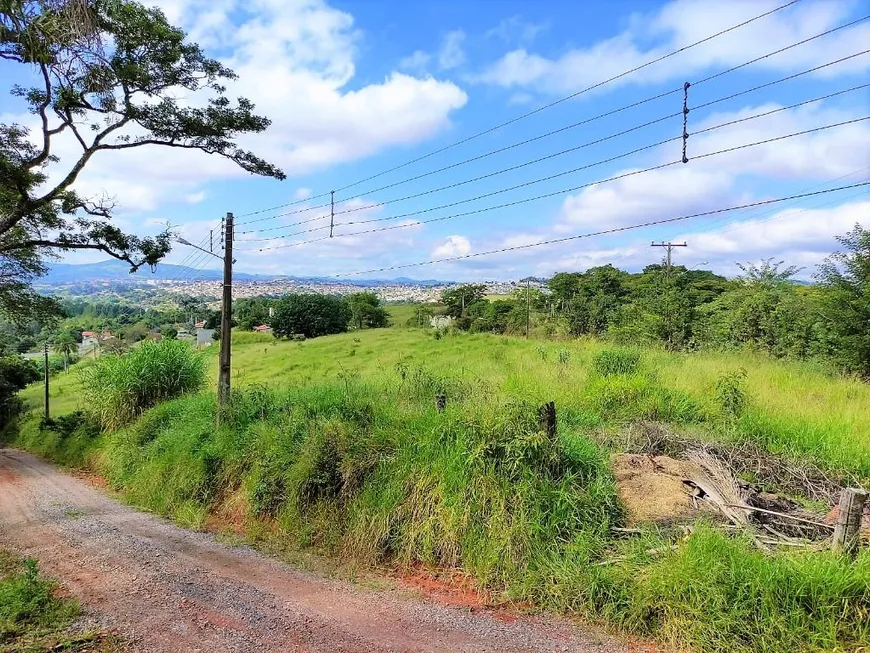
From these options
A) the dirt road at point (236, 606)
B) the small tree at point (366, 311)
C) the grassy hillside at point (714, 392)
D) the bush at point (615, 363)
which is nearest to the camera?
the dirt road at point (236, 606)

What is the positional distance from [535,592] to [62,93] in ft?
40.5

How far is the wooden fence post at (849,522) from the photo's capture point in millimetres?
4387

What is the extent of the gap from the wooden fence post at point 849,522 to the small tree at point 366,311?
187 ft

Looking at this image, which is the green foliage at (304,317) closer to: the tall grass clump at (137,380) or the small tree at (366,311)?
the small tree at (366,311)

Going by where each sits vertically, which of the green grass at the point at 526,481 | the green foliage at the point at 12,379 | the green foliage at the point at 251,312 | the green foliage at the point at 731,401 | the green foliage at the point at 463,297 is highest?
the green foliage at the point at 463,297

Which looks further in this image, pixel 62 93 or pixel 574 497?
pixel 62 93

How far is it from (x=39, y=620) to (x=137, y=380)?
975 cm

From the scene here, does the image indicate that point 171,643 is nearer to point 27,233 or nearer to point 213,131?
point 213,131

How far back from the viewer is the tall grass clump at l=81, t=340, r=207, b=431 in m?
13.4

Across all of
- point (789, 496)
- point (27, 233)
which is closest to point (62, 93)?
point (27, 233)

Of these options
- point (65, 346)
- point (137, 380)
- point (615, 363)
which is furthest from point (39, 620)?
point (65, 346)

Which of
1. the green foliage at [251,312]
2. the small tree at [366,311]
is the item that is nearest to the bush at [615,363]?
the small tree at [366,311]

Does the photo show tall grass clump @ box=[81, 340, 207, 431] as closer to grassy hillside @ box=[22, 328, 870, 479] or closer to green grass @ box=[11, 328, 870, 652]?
green grass @ box=[11, 328, 870, 652]

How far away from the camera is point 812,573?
13.8 feet
